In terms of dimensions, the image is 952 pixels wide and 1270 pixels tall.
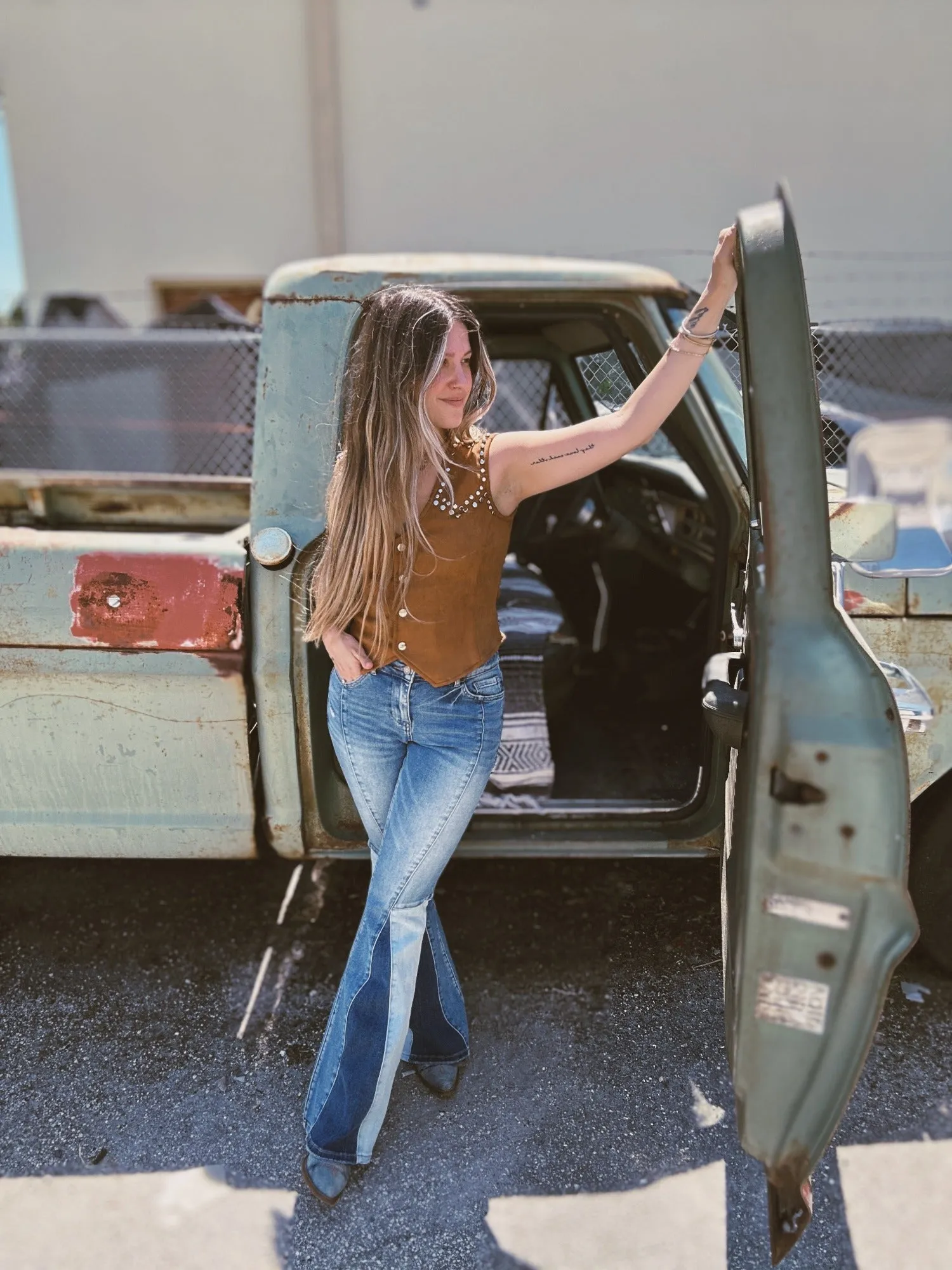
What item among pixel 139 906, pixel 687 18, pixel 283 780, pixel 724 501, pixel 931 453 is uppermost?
pixel 687 18

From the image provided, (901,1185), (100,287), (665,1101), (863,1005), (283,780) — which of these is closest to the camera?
(863,1005)

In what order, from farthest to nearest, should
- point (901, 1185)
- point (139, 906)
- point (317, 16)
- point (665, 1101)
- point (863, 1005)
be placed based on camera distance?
point (317, 16) < point (139, 906) < point (665, 1101) < point (901, 1185) < point (863, 1005)

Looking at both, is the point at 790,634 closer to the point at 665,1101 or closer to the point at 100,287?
the point at 665,1101

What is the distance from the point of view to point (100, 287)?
33.9 feet

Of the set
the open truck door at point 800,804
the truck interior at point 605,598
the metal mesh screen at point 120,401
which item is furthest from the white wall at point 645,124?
the open truck door at point 800,804

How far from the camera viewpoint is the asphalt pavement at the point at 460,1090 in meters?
1.88

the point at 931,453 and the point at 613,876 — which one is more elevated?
the point at 931,453

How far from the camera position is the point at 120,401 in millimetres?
8680

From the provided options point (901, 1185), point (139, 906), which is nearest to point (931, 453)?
point (901, 1185)

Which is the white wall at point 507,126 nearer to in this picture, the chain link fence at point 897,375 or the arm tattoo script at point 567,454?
the chain link fence at point 897,375

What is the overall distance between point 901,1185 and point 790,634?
1409 mm

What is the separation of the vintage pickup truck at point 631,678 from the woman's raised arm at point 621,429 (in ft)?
0.61

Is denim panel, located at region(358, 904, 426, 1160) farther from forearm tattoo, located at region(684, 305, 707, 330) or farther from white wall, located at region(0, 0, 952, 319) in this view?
white wall, located at region(0, 0, 952, 319)

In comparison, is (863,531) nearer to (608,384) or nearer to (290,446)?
(608,384)
